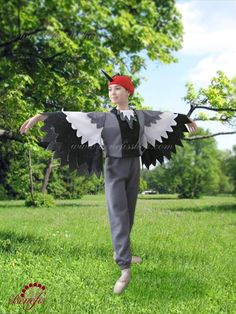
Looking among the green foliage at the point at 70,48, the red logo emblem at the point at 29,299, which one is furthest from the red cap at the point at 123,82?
the green foliage at the point at 70,48

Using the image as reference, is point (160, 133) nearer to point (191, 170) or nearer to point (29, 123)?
point (29, 123)

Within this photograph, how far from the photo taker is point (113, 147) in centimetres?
491

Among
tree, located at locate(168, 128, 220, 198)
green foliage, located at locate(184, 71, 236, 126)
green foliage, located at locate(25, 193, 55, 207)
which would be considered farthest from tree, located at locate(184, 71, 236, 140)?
tree, located at locate(168, 128, 220, 198)

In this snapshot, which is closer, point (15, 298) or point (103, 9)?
point (15, 298)

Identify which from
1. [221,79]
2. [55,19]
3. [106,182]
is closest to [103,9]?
[55,19]

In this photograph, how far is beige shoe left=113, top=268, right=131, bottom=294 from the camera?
16.5 ft

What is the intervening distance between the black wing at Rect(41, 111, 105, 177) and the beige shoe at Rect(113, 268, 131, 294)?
1127mm

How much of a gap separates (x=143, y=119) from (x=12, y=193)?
136ft

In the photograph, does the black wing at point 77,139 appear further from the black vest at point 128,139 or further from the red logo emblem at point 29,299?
the red logo emblem at point 29,299

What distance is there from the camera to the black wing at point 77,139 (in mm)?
4948

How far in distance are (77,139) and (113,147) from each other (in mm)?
472

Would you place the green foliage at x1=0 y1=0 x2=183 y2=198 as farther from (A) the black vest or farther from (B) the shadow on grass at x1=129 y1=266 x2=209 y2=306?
(B) the shadow on grass at x1=129 y1=266 x2=209 y2=306

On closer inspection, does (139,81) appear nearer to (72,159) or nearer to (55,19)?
(55,19)

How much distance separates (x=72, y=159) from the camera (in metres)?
5.23
